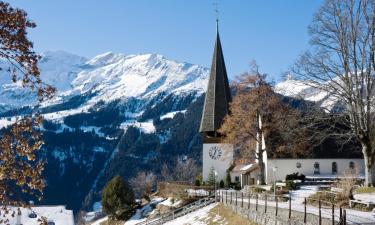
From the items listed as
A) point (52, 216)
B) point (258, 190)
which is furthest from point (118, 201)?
point (258, 190)

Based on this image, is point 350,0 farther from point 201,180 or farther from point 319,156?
point 201,180

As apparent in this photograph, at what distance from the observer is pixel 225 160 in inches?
2291

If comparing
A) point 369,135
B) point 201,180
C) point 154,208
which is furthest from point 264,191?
point 201,180

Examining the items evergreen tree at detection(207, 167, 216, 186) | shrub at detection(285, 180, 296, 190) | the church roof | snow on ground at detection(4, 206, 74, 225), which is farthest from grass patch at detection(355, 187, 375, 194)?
snow on ground at detection(4, 206, 74, 225)

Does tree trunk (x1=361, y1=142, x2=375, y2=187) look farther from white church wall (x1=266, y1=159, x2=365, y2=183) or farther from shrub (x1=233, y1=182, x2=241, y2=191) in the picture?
shrub (x1=233, y1=182, x2=241, y2=191)

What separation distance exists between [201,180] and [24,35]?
2055 inches

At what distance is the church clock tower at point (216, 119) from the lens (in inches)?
2309

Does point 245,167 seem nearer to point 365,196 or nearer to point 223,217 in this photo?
point 223,217

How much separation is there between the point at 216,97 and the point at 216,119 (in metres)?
3.08

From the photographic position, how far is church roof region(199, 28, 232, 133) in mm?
59844

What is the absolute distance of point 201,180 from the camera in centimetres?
5944

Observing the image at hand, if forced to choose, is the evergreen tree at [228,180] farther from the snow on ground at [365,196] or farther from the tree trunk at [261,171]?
the snow on ground at [365,196]

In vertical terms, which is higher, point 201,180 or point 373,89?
point 373,89

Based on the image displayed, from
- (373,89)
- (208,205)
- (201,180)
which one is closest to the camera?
(373,89)
